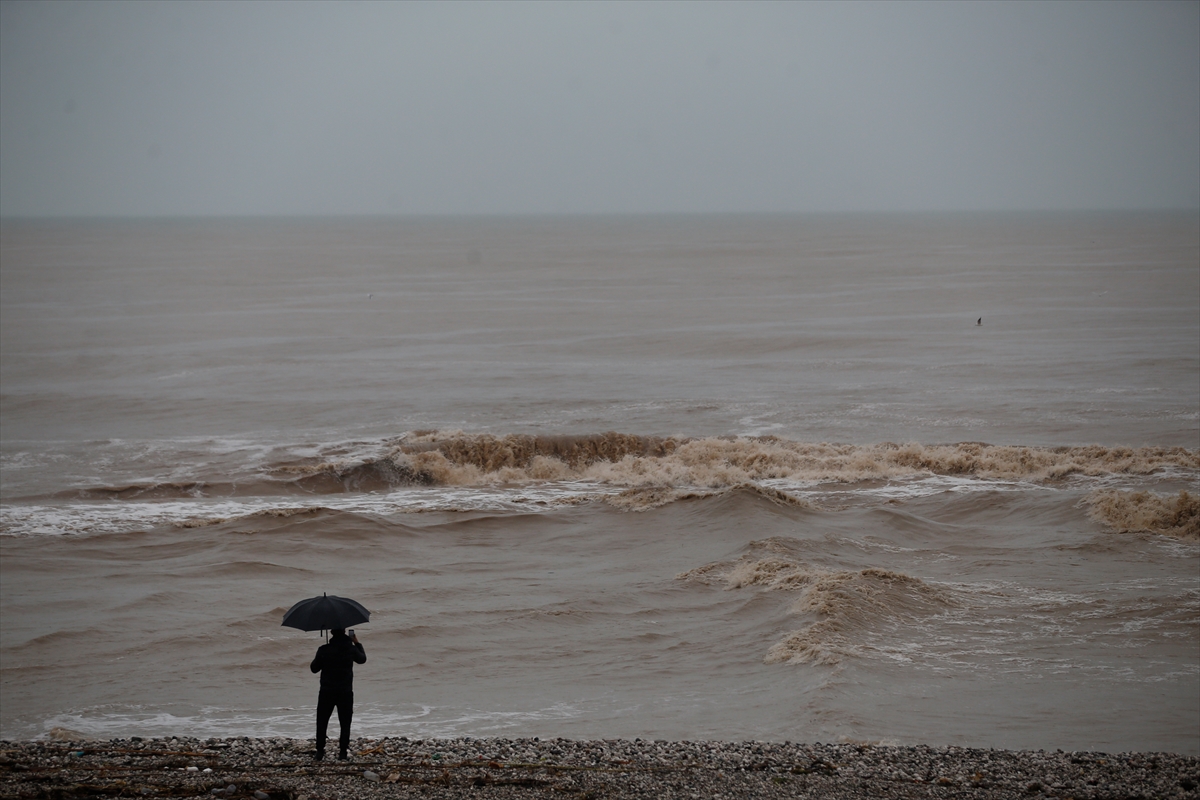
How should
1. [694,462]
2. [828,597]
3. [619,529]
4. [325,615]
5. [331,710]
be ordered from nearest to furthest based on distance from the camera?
1. [325,615]
2. [331,710]
3. [828,597]
4. [619,529]
5. [694,462]

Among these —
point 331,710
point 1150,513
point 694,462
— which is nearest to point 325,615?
point 331,710

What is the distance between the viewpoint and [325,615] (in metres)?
8.49

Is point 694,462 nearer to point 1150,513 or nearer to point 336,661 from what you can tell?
point 1150,513

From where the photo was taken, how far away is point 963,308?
6188 cm

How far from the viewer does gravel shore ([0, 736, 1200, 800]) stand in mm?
8117

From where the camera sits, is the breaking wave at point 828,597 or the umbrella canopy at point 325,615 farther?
the breaking wave at point 828,597

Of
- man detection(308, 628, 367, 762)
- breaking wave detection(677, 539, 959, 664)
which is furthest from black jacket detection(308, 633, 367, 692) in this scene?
breaking wave detection(677, 539, 959, 664)

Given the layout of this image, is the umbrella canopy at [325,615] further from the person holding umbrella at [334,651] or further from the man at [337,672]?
the man at [337,672]

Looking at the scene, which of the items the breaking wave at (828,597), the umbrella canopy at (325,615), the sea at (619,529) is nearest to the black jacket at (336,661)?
the umbrella canopy at (325,615)

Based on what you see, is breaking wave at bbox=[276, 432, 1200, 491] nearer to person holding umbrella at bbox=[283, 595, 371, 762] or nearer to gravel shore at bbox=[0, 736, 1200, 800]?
gravel shore at bbox=[0, 736, 1200, 800]

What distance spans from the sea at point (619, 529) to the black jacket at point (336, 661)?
241 cm

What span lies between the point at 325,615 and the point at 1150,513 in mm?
16570

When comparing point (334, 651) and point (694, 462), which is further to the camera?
point (694, 462)

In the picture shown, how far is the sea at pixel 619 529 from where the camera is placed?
39.4 feet
